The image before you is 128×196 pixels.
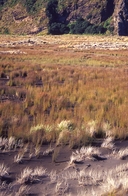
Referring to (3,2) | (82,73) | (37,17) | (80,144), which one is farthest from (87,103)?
(3,2)

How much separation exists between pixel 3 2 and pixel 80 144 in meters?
137

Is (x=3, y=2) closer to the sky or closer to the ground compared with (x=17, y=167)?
closer to the sky

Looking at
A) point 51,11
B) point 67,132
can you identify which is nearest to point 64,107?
point 67,132

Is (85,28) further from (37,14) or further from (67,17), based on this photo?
(37,14)

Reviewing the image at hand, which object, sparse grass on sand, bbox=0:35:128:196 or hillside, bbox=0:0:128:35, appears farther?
hillside, bbox=0:0:128:35

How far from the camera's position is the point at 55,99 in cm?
1206

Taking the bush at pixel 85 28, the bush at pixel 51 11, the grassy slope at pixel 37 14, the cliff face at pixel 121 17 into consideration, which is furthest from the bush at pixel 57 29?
the cliff face at pixel 121 17

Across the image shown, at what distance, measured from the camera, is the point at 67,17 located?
380 feet

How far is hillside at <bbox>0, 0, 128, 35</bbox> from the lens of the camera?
106175mm

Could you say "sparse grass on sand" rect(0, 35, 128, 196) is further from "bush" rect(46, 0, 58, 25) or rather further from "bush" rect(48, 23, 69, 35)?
"bush" rect(46, 0, 58, 25)

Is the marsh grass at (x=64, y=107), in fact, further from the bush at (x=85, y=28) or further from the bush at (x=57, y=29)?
the bush at (x=57, y=29)

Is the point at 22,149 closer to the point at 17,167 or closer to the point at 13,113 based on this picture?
the point at 17,167

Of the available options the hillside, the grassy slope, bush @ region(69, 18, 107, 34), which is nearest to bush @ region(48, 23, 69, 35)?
the hillside

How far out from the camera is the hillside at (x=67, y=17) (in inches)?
4180
